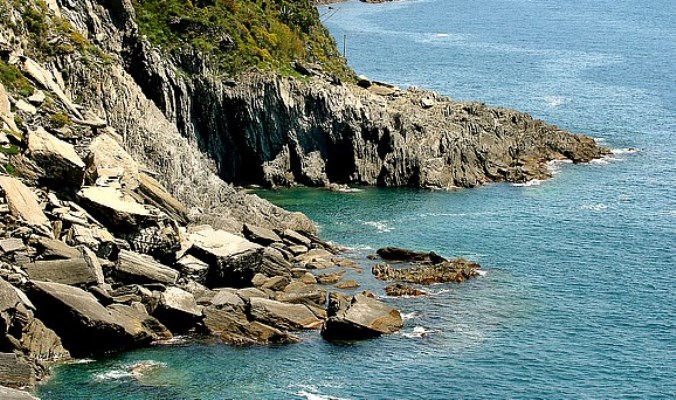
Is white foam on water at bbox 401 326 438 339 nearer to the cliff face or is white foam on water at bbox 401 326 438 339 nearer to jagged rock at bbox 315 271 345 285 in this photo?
jagged rock at bbox 315 271 345 285

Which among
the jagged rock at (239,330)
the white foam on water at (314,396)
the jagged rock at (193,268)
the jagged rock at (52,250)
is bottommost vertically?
the white foam on water at (314,396)

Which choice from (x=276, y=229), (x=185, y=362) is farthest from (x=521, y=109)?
(x=185, y=362)

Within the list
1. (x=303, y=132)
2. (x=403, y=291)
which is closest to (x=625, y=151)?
(x=303, y=132)

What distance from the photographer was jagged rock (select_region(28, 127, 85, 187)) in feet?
309

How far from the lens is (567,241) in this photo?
119562mm

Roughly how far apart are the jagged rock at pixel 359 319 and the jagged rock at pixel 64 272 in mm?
20757

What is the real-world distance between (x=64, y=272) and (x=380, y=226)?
50.7 meters

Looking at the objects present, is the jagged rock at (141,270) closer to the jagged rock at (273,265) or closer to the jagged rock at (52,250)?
the jagged rock at (52,250)

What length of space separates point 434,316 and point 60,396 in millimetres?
35857

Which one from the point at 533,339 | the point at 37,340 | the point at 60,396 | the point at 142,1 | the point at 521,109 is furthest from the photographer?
the point at 521,109

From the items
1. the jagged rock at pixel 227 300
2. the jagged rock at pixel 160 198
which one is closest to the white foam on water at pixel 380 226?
the jagged rock at pixel 160 198

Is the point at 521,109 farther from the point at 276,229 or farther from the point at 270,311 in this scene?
the point at 270,311

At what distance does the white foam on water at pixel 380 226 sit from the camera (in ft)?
409

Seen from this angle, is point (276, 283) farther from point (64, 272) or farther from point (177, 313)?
point (64, 272)
